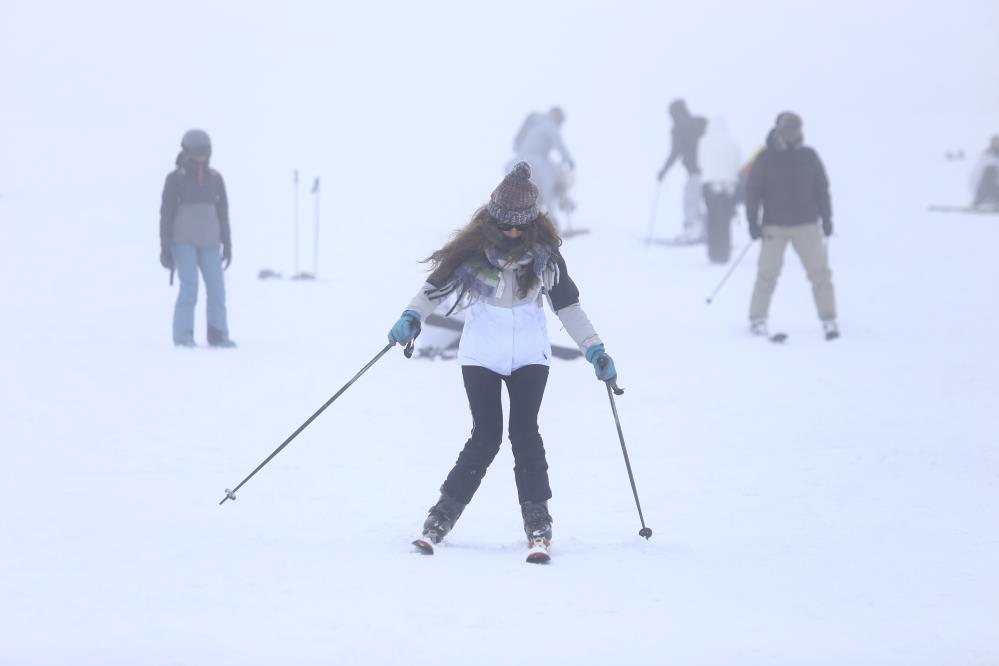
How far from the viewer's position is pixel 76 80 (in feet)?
141

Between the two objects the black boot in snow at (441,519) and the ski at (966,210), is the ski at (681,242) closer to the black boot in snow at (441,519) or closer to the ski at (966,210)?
the ski at (966,210)

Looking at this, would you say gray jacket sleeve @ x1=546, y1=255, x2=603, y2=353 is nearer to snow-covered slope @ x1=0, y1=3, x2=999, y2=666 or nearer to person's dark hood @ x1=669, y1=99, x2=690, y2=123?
snow-covered slope @ x1=0, y1=3, x2=999, y2=666

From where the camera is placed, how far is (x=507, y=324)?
5336 millimetres

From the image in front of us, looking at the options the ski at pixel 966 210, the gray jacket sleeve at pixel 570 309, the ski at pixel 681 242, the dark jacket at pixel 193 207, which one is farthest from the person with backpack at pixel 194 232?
the ski at pixel 966 210

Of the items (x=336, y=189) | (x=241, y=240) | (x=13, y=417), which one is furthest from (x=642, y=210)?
(x=13, y=417)

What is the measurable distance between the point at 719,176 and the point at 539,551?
41.6ft

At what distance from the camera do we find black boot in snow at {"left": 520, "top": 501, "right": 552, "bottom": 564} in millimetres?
5309

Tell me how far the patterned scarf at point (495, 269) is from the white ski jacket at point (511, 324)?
21 mm

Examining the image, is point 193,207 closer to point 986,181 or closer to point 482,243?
point 482,243

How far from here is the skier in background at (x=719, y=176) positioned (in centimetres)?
1750

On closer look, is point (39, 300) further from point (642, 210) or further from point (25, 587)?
point (642, 210)

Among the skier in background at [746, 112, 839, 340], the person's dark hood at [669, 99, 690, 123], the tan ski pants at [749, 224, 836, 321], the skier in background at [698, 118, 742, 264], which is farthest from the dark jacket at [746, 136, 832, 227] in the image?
the person's dark hood at [669, 99, 690, 123]

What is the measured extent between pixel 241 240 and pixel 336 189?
309 inches

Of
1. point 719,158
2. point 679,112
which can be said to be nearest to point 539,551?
point 719,158
